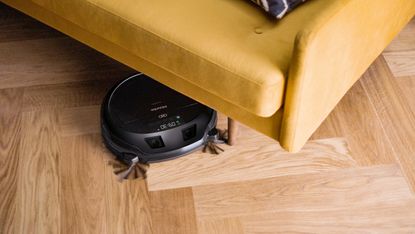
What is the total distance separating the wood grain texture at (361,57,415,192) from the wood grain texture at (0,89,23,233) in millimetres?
973

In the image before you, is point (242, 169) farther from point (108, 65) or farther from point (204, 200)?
point (108, 65)

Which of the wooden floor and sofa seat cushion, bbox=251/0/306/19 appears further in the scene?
the wooden floor

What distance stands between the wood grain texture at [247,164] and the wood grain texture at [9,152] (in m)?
0.34

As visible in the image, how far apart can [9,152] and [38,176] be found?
12 cm

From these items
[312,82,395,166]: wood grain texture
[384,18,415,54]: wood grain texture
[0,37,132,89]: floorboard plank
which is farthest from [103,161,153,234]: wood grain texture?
[384,18,415,54]: wood grain texture

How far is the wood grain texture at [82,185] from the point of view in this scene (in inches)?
48.1

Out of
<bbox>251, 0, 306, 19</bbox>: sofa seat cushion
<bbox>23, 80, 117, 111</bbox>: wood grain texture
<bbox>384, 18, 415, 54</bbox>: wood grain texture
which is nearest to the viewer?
<bbox>251, 0, 306, 19</bbox>: sofa seat cushion

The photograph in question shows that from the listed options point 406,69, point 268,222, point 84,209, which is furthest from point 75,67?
point 406,69

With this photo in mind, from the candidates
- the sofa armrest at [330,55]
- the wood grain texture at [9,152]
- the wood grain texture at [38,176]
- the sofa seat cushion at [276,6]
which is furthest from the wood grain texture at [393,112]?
the wood grain texture at [9,152]

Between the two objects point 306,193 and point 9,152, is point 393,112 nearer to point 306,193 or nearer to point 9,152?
point 306,193

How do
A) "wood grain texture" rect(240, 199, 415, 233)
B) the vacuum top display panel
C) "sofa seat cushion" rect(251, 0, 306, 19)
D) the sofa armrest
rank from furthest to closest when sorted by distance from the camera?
the vacuum top display panel
"wood grain texture" rect(240, 199, 415, 233)
"sofa seat cushion" rect(251, 0, 306, 19)
the sofa armrest

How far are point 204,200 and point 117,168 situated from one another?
24cm

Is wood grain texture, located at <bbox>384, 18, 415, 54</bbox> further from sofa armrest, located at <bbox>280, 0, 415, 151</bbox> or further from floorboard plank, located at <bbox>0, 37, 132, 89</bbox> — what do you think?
floorboard plank, located at <bbox>0, 37, 132, 89</bbox>

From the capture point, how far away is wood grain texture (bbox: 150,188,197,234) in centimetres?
121
